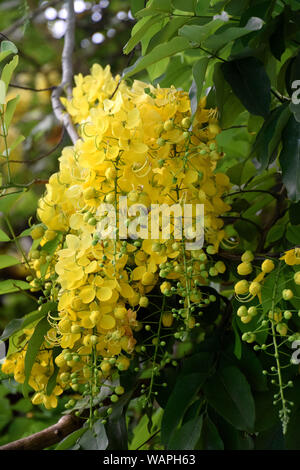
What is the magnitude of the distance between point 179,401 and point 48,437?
20 cm

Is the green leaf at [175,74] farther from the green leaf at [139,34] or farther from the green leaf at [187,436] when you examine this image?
the green leaf at [187,436]

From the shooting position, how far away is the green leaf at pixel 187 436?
0.60 meters

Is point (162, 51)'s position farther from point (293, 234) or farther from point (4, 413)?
point (4, 413)

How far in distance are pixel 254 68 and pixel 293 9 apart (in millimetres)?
119

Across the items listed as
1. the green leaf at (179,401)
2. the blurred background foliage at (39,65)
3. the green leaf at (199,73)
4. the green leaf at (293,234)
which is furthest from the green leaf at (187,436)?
the blurred background foliage at (39,65)

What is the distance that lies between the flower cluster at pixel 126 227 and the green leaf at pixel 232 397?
9 centimetres

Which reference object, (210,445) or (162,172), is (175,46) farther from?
(210,445)

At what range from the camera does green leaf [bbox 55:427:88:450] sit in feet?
2.14

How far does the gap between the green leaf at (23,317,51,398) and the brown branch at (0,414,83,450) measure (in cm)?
9

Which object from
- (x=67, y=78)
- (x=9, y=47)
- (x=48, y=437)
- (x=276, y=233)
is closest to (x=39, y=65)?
(x=67, y=78)

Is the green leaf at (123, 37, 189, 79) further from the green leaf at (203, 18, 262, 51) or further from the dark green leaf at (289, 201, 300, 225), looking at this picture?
the dark green leaf at (289, 201, 300, 225)

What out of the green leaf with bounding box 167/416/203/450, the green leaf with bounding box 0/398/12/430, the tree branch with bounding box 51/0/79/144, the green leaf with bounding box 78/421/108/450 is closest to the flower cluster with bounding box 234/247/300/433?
the green leaf with bounding box 167/416/203/450

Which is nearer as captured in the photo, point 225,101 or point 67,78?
point 225,101

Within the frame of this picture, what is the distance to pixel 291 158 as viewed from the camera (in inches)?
21.1
